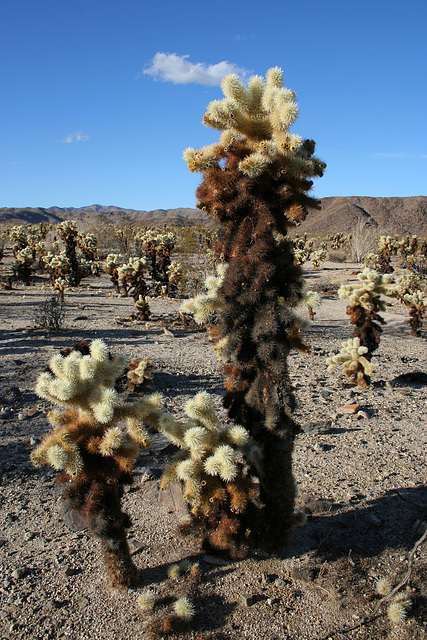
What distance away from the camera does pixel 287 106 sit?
305cm

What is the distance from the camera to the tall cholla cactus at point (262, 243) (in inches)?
126

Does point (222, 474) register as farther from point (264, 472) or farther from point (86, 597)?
point (86, 597)

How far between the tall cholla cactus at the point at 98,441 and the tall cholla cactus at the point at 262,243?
32.2 inches

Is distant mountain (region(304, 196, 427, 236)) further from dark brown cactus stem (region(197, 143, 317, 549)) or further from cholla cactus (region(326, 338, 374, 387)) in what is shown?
dark brown cactus stem (region(197, 143, 317, 549))

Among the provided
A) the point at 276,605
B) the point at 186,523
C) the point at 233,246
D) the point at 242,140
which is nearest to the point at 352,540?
the point at 276,605

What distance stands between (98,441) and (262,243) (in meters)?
1.74

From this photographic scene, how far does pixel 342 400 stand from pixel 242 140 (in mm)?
4804

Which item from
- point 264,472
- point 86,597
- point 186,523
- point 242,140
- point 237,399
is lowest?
point 86,597

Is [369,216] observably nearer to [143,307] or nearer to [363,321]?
[143,307]

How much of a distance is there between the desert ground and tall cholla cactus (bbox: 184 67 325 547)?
0.47m

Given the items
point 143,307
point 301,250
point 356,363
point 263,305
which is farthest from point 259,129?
point 301,250

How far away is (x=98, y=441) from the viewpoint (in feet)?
10.0

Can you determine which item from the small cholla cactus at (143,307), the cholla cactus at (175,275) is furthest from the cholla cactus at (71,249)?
the small cholla cactus at (143,307)

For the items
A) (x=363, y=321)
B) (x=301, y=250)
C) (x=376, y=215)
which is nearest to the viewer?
(x=363, y=321)
